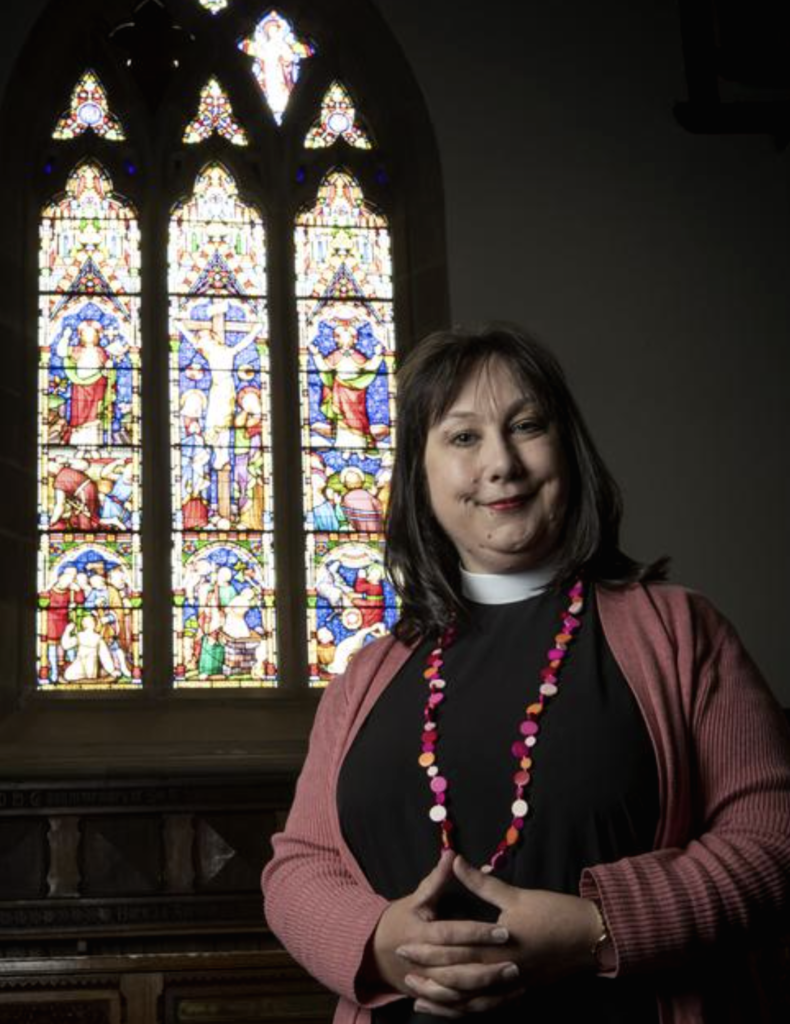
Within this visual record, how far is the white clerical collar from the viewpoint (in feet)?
5.40

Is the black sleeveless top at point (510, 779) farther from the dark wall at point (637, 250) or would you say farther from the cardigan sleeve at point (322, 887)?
the dark wall at point (637, 250)

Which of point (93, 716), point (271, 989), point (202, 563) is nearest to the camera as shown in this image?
point (271, 989)

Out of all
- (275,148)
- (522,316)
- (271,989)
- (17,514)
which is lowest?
(271,989)

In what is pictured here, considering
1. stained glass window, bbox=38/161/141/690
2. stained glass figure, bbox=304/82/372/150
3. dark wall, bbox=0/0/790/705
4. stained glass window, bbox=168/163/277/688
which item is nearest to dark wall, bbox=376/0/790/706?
dark wall, bbox=0/0/790/705

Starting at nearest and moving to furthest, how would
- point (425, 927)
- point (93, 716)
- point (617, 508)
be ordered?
1. point (425, 927)
2. point (617, 508)
3. point (93, 716)

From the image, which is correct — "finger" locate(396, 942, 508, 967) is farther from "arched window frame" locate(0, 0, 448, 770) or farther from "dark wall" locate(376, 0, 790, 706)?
"dark wall" locate(376, 0, 790, 706)

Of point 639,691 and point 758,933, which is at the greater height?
point 639,691

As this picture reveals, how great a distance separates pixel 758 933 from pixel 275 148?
5.53 meters

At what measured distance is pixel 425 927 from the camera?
1375 mm

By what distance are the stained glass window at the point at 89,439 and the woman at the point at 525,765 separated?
424 centimetres

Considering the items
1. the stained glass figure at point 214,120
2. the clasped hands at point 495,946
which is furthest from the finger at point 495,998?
the stained glass figure at point 214,120

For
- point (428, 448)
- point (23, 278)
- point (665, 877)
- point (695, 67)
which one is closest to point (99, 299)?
point (23, 278)

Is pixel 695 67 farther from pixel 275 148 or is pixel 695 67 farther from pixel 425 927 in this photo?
pixel 425 927

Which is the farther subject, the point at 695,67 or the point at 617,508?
the point at 695,67
